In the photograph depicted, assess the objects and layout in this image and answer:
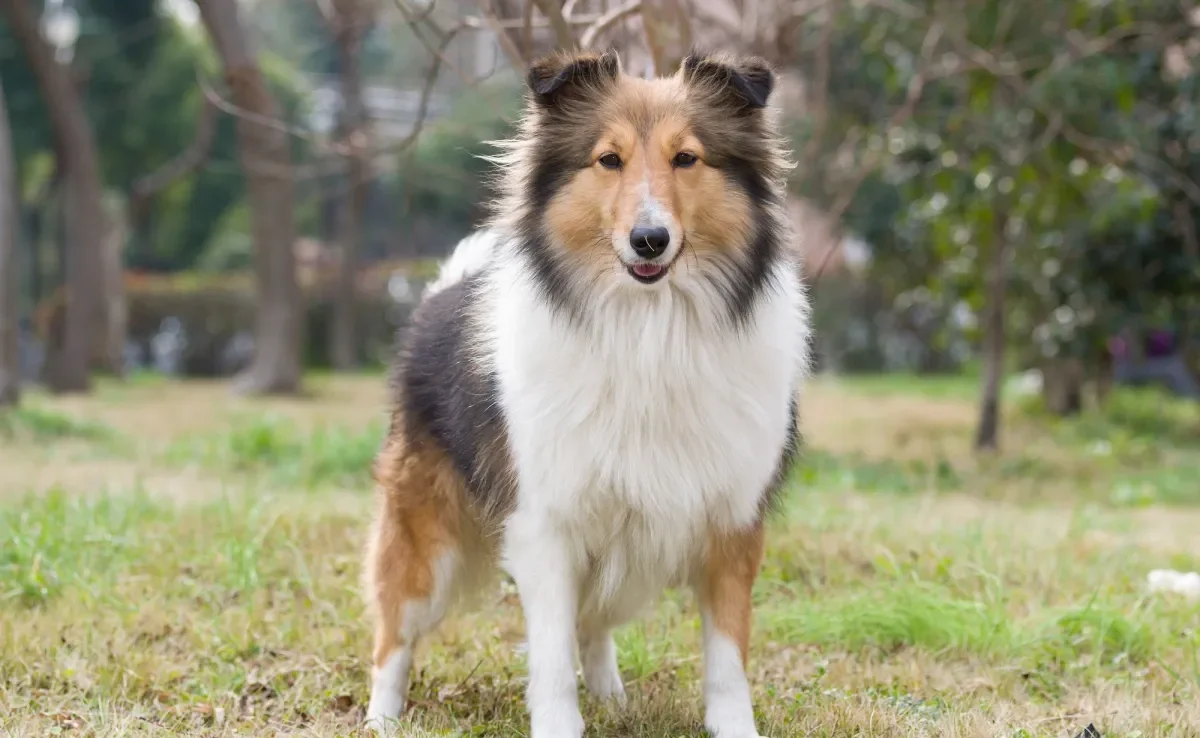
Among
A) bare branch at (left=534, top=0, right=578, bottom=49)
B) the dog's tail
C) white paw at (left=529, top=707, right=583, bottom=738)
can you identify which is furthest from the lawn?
bare branch at (left=534, top=0, right=578, bottom=49)

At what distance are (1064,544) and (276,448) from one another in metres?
4.98

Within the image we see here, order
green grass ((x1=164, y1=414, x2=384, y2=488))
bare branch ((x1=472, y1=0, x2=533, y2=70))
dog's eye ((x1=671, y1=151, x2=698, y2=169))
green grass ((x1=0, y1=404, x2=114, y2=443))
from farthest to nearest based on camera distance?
green grass ((x1=0, y1=404, x2=114, y2=443)), green grass ((x1=164, y1=414, x2=384, y2=488)), bare branch ((x1=472, y1=0, x2=533, y2=70)), dog's eye ((x1=671, y1=151, x2=698, y2=169))

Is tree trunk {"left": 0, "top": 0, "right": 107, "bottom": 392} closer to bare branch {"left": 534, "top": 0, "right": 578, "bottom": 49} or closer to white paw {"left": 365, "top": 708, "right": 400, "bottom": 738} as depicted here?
bare branch {"left": 534, "top": 0, "right": 578, "bottom": 49}

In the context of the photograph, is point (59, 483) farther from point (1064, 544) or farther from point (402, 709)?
point (1064, 544)

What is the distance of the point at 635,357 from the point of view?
10.6 feet

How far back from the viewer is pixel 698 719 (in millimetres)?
3641

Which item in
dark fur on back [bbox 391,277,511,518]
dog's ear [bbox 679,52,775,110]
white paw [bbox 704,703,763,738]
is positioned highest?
dog's ear [bbox 679,52,775,110]

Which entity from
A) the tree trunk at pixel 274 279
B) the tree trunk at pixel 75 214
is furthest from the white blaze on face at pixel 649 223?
the tree trunk at pixel 75 214

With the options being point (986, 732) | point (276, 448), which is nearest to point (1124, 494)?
point (986, 732)

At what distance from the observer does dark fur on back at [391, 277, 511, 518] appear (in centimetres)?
346

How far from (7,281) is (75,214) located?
4.41 metres

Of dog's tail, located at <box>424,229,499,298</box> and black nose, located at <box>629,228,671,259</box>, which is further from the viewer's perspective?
dog's tail, located at <box>424,229,499,298</box>

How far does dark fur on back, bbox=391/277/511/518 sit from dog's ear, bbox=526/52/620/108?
2.28ft

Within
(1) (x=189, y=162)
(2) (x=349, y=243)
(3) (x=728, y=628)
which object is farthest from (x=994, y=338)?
(2) (x=349, y=243)
